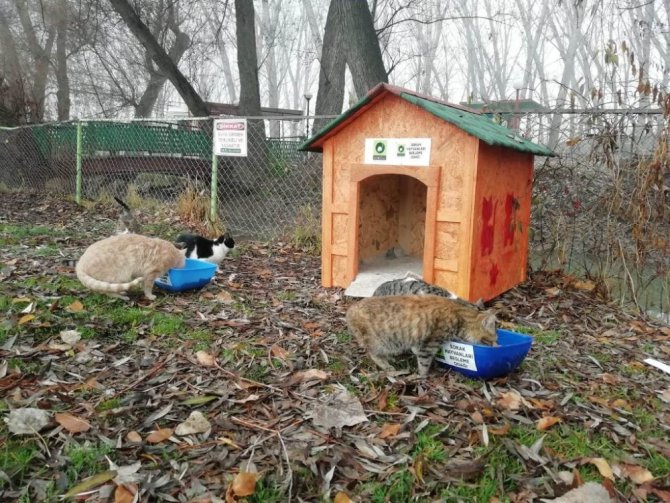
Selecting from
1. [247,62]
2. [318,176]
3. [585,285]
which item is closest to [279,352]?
[585,285]

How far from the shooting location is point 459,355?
3086 millimetres

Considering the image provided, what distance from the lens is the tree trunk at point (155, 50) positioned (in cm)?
1038

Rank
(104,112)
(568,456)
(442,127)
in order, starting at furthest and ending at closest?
(104,112), (442,127), (568,456)

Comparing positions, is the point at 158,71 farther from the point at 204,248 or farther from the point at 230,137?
the point at 204,248

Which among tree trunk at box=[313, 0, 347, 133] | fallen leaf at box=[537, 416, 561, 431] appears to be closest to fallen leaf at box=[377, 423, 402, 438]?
fallen leaf at box=[537, 416, 561, 431]

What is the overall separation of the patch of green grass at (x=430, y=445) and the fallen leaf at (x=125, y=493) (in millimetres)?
1209

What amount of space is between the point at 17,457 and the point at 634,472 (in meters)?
2.71

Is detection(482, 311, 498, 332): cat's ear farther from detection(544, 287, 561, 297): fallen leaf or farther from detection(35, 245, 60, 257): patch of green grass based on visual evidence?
detection(35, 245, 60, 257): patch of green grass

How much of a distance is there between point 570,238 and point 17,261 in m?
5.99

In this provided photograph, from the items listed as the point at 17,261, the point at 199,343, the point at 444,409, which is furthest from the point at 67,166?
the point at 444,409

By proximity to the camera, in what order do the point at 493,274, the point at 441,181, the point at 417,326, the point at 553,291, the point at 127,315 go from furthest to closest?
the point at 553,291 → the point at 493,274 → the point at 441,181 → the point at 127,315 → the point at 417,326

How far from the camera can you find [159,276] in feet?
14.7

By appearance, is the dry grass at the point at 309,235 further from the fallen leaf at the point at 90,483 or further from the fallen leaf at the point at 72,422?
the fallen leaf at the point at 90,483

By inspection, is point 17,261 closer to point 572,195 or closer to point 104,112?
point 572,195
